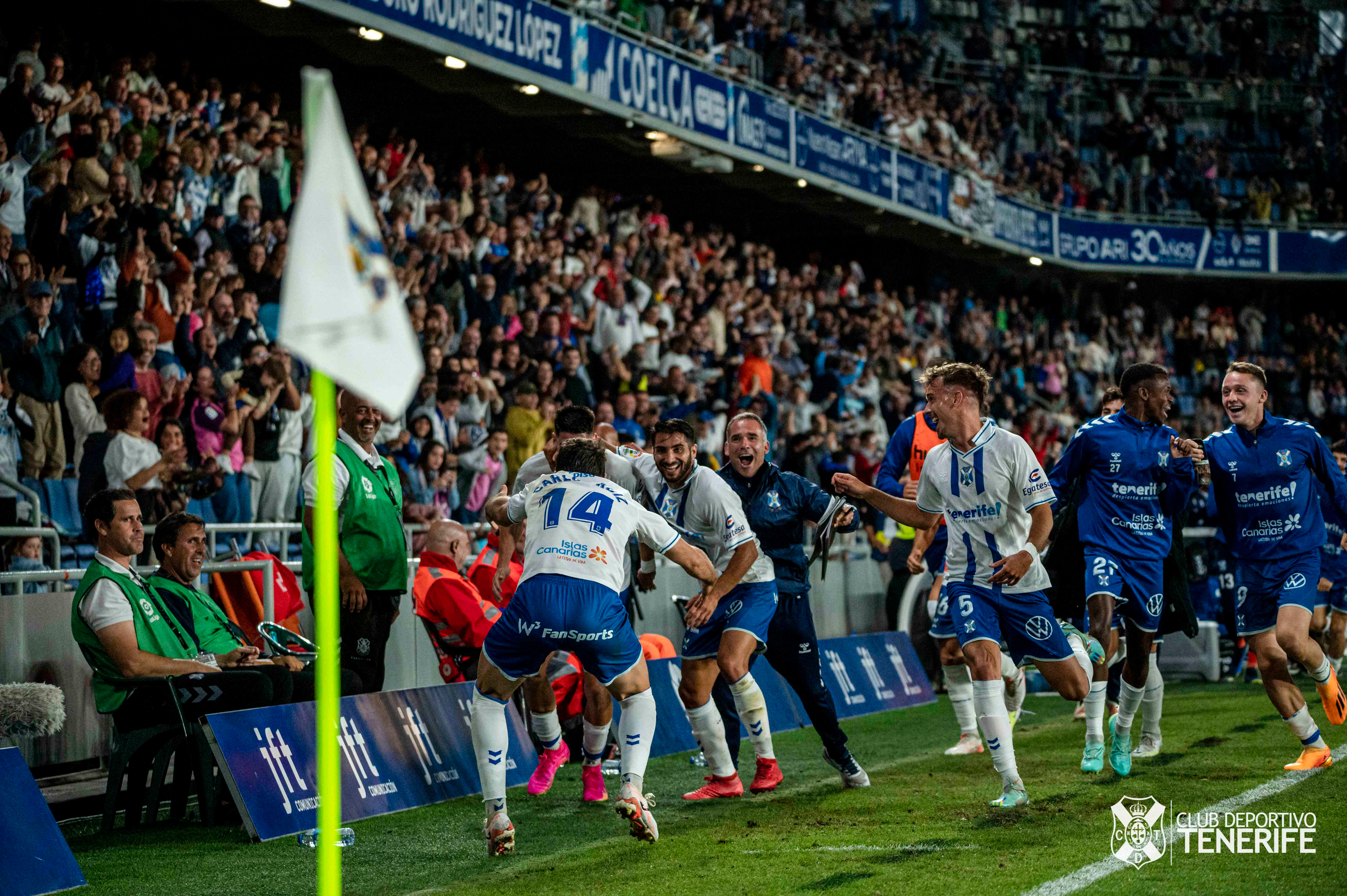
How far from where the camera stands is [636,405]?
51.2 ft

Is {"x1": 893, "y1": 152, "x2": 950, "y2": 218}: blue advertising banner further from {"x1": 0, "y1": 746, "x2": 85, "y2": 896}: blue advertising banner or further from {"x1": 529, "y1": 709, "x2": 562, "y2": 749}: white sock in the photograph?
{"x1": 0, "y1": 746, "x2": 85, "y2": 896}: blue advertising banner

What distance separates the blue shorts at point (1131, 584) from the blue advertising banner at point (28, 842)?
533 centimetres

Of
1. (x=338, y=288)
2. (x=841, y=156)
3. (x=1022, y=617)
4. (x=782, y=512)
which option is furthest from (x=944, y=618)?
(x=841, y=156)

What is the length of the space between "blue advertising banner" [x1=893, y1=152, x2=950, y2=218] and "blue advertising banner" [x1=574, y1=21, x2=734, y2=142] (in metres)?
5.53

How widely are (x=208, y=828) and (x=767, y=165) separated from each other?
15541 mm

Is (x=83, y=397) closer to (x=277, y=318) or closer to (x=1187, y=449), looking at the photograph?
(x=277, y=318)

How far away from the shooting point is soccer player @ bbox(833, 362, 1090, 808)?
24.2 feet

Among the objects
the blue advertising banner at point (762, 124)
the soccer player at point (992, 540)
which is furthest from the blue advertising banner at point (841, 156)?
the soccer player at point (992, 540)

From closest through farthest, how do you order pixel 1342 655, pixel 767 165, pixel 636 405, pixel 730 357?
pixel 1342 655, pixel 636 405, pixel 730 357, pixel 767 165

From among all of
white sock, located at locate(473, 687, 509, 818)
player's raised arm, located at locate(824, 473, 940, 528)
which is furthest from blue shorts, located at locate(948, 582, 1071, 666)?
white sock, located at locate(473, 687, 509, 818)

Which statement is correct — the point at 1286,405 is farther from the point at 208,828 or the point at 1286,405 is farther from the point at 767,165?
the point at 208,828

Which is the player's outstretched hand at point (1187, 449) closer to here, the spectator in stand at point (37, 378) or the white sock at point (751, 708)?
the white sock at point (751, 708)

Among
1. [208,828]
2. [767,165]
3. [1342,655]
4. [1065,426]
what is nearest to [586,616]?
[208,828]

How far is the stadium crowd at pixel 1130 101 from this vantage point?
95.6 feet
